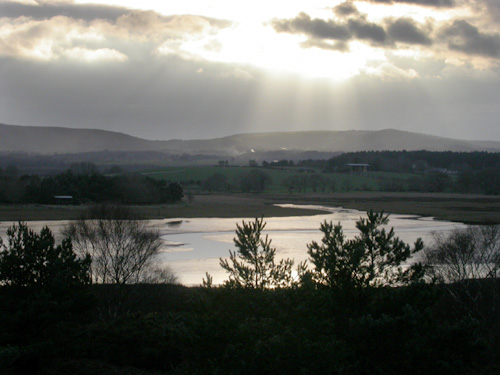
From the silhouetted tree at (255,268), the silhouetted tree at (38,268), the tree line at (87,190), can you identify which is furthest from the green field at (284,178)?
the silhouetted tree at (255,268)

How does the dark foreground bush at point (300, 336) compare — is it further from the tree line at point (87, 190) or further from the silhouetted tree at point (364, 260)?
the tree line at point (87, 190)

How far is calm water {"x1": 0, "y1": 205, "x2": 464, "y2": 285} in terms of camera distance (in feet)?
115

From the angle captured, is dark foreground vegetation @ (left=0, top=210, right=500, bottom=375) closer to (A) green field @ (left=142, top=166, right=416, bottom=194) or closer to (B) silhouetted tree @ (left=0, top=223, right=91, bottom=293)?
(B) silhouetted tree @ (left=0, top=223, right=91, bottom=293)

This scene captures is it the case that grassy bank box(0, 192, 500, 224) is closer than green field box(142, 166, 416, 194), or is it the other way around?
grassy bank box(0, 192, 500, 224)

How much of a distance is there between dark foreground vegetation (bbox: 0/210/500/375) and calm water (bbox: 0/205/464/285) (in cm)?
1098

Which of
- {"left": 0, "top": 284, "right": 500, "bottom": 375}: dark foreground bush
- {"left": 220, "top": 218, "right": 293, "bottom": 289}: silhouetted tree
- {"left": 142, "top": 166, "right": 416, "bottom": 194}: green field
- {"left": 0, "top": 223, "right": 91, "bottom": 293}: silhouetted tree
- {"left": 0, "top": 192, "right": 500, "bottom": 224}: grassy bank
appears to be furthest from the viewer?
{"left": 142, "top": 166, "right": 416, "bottom": 194}: green field

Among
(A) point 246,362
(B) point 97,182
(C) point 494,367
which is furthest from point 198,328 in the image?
(B) point 97,182

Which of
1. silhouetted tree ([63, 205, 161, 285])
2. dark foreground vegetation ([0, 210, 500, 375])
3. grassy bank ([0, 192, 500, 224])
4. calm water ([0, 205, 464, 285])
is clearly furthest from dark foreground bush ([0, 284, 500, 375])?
grassy bank ([0, 192, 500, 224])

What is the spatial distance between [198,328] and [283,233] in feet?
130

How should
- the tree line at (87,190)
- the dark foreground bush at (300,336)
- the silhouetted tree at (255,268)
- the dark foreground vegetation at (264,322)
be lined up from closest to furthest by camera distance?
1. the dark foreground bush at (300,336)
2. the dark foreground vegetation at (264,322)
3. the silhouetted tree at (255,268)
4. the tree line at (87,190)

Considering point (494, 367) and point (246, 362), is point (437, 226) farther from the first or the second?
point (246, 362)

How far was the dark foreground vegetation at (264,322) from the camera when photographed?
38.5 feet

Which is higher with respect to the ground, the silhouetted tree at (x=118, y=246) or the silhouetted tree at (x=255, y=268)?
the silhouetted tree at (x=255, y=268)

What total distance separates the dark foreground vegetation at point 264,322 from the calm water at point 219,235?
11.0 metres
